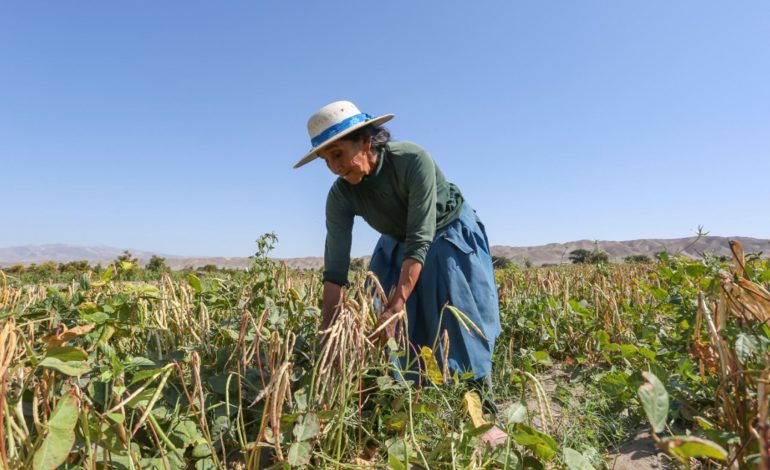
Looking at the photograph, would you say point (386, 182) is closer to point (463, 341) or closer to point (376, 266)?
point (376, 266)

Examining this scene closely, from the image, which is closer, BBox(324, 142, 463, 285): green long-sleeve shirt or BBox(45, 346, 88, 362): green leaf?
BBox(45, 346, 88, 362): green leaf

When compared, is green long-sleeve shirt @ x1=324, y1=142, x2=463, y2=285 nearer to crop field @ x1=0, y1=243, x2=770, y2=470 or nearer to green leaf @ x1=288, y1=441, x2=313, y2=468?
crop field @ x1=0, y1=243, x2=770, y2=470

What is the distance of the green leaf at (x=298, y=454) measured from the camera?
102 cm

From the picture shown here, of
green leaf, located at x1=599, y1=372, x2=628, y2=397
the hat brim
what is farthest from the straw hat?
green leaf, located at x1=599, y1=372, x2=628, y2=397

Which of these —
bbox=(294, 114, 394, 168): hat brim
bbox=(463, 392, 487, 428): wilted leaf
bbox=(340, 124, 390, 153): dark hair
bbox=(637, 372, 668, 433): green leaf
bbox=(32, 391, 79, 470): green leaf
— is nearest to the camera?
bbox=(637, 372, 668, 433): green leaf

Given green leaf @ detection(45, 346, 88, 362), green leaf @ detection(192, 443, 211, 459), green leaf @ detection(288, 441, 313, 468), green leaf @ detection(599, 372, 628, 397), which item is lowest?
green leaf @ detection(192, 443, 211, 459)

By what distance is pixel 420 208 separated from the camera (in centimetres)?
177

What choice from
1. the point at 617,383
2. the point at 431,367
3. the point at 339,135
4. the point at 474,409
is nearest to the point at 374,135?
the point at 339,135

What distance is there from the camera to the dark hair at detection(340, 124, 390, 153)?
1.76m

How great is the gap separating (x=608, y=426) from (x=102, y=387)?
1.56m

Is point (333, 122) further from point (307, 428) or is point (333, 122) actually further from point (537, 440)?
point (537, 440)

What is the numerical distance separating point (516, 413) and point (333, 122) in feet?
3.83

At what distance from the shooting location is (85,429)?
0.96 metres

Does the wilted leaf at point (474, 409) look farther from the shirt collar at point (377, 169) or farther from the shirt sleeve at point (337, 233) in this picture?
the shirt collar at point (377, 169)
